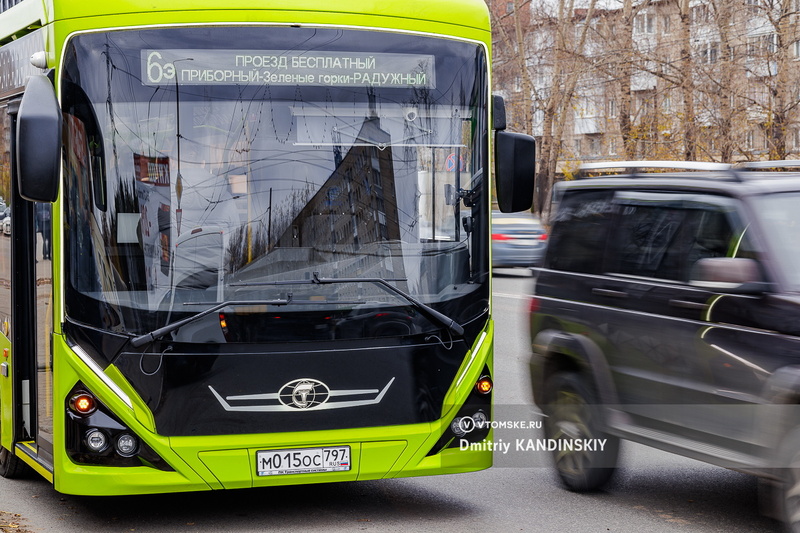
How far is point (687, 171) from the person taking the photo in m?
7.03

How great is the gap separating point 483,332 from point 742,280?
1.53 metres

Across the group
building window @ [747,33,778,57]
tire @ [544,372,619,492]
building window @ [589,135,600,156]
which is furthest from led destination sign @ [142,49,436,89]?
building window @ [589,135,600,156]

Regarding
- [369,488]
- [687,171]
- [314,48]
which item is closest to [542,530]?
[369,488]

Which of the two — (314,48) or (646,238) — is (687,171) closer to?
(646,238)

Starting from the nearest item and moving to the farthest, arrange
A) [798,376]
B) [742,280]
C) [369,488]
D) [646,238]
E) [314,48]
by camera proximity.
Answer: [798,376]
[742,280]
[314,48]
[646,238]
[369,488]

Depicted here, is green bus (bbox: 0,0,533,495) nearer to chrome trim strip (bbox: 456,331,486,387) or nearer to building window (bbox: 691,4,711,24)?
chrome trim strip (bbox: 456,331,486,387)

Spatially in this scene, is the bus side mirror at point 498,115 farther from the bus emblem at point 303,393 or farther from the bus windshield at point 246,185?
the bus emblem at point 303,393

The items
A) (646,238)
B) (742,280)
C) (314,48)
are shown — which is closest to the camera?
(742,280)

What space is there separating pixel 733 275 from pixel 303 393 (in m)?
2.28

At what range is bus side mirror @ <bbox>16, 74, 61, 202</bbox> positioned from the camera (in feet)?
19.2

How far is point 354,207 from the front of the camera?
6.47 meters

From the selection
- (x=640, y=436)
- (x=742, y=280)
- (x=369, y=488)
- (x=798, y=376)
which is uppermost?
(x=742, y=280)

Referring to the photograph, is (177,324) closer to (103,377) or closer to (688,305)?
(103,377)

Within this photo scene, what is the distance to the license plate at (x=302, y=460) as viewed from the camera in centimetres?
633
